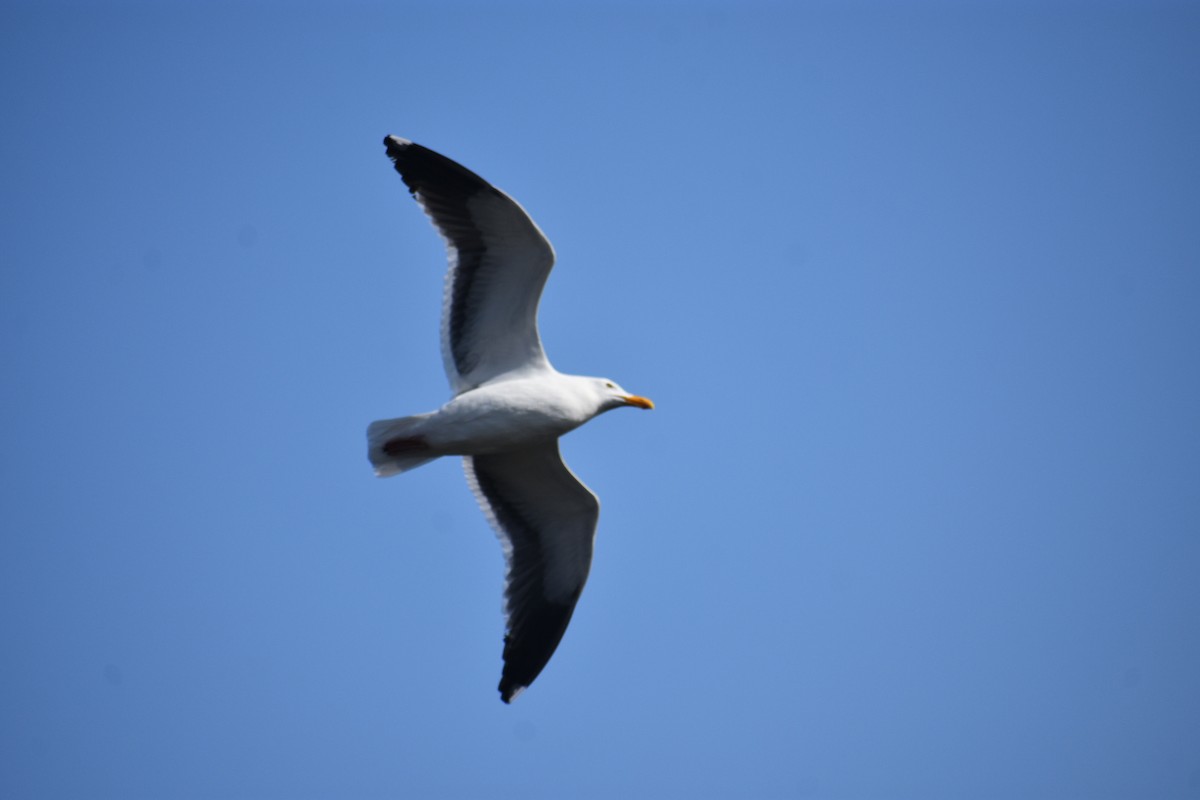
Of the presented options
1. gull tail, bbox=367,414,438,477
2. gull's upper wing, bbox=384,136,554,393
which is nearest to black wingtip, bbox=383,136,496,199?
gull's upper wing, bbox=384,136,554,393

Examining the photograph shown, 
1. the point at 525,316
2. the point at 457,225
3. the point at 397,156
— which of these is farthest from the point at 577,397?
the point at 397,156

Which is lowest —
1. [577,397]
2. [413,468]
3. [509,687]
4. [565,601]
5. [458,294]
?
[509,687]

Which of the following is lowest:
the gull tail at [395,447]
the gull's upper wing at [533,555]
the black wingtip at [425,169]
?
the gull's upper wing at [533,555]

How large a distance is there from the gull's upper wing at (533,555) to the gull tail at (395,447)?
102 centimetres

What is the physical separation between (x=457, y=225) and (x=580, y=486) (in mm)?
2363

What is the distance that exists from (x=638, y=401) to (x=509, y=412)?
1188mm

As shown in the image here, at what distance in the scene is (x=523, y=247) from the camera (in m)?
11.0

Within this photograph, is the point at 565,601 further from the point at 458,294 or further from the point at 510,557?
the point at 458,294

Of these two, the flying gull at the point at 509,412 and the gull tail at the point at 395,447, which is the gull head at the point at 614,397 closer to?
the flying gull at the point at 509,412

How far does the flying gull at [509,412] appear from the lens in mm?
10906

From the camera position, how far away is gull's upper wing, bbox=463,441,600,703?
1187cm

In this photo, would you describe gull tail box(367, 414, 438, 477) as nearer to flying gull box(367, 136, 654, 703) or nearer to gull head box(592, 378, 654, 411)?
flying gull box(367, 136, 654, 703)

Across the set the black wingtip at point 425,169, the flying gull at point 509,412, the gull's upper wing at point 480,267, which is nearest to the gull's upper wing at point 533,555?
the flying gull at point 509,412

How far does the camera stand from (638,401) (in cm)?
1150
